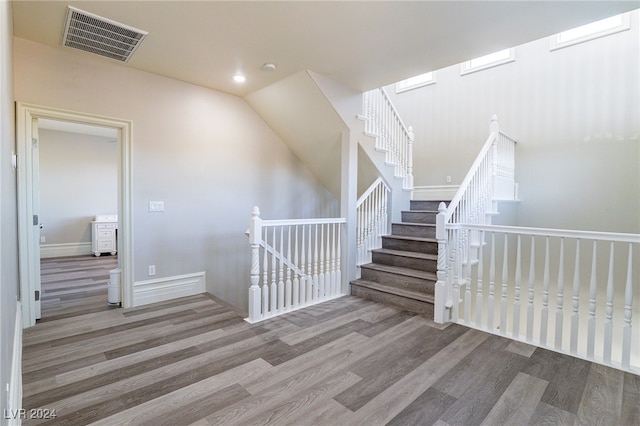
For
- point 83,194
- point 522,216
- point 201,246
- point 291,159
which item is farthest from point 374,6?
point 83,194

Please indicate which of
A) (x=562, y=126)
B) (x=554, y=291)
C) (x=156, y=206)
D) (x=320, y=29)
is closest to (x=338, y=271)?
(x=156, y=206)

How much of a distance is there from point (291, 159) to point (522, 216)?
3.92 meters

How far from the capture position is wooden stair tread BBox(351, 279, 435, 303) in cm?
334

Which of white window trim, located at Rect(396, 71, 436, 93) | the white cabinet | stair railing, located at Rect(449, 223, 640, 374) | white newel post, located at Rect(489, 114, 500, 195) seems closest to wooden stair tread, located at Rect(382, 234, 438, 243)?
stair railing, located at Rect(449, 223, 640, 374)

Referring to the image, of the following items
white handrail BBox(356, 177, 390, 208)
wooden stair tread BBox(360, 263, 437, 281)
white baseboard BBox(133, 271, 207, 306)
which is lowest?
white baseboard BBox(133, 271, 207, 306)

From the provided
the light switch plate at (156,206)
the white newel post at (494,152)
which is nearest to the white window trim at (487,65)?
the white newel post at (494,152)

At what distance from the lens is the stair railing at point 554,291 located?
2.57 metres

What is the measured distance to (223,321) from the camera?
3.09 metres

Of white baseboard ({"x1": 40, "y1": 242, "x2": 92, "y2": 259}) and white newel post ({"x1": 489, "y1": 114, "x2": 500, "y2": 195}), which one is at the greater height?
white newel post ({"x1": 489, "y1": 114, "x2": 500, "y2": 195})

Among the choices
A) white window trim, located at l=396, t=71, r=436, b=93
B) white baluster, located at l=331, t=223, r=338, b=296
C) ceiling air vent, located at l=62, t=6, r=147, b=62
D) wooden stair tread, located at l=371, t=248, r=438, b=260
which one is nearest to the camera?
ceiling air vent, located at l=62, t=6, r=147, b=62

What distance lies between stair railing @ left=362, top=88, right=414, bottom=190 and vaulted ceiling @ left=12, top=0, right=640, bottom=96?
0.85 meters

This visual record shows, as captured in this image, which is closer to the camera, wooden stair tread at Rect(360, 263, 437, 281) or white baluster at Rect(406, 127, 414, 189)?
wooden stair tread at Rect(360, 263, 437, 281)

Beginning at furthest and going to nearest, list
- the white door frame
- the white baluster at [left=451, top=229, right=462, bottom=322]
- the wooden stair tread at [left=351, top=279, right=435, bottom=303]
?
the wooden stair tread at [left=351, top=279, right=435, bottom=303]
the white baluster at [left=451, top=229, right=462, bottom=322]
the white door frame

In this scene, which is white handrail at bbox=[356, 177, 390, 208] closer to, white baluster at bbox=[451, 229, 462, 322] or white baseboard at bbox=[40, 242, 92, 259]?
white baluster at bbox=[451, 229, 462, 322]
